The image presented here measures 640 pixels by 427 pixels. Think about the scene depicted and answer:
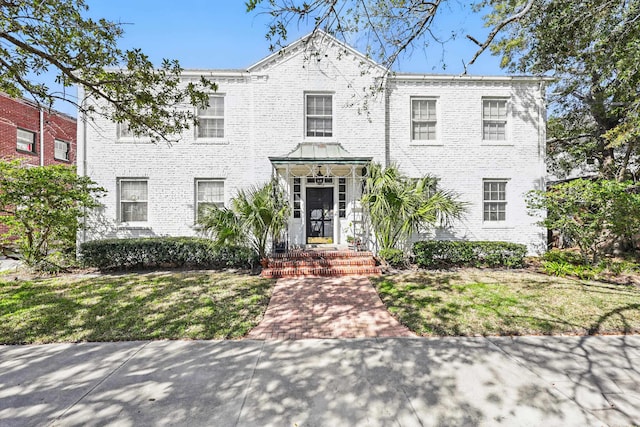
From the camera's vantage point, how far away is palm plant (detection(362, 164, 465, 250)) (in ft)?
28.9

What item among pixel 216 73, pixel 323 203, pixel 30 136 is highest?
pixel 216 73

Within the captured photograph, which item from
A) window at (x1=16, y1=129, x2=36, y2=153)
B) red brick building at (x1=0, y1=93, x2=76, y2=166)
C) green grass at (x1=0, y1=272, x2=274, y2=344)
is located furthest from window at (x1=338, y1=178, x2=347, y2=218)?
window at (x1=16, y1=129, x2=36, y2=153)

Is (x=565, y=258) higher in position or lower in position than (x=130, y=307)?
higher

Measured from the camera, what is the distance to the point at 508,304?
5.96m

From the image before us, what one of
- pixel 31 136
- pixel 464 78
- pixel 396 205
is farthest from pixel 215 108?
pixel 31 136

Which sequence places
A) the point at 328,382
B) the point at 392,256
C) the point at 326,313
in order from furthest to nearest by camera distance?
the point at 392,256 → the point at 326,313 → the point at 328,382

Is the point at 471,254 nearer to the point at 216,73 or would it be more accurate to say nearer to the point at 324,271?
the point at 324,271

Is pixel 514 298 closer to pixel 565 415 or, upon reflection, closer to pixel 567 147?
pixel 565 415

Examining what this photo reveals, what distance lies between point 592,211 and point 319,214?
898 cm

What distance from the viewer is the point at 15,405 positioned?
3027 millimetres

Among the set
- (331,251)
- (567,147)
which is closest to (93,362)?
(331,251)

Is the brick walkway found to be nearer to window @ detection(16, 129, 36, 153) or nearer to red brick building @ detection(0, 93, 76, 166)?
red brick building @ detection(0, 93, 76, 166)

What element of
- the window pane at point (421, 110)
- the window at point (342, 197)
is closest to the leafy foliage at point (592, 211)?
the window pane at point (421, 110)

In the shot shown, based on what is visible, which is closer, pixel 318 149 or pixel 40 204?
pixel 40 204
